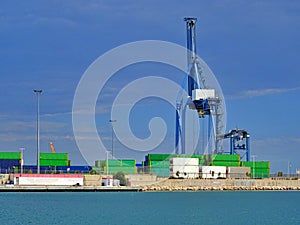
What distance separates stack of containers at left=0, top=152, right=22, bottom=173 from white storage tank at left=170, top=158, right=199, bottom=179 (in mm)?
24048

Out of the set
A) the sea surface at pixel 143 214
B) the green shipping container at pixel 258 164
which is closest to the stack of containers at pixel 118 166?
the green shipping container at pixel 258 164

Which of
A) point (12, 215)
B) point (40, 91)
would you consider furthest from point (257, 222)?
point (40, 91)

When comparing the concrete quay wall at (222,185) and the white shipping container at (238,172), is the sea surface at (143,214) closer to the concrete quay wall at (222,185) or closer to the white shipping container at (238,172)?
the concrete quay wall at (222,185)

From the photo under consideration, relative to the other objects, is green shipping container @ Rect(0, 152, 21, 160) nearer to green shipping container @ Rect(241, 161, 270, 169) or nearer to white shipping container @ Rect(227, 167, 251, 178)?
white shipping container @ Rect(227, 167, 251, 178)

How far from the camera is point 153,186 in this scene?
4013 inches

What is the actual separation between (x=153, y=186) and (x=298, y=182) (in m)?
28.8

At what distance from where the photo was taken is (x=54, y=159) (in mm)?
115562

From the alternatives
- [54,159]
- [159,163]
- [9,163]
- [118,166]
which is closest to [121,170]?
[118,166]

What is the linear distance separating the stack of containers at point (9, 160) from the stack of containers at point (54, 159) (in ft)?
12.3

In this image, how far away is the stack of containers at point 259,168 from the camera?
4747 inches

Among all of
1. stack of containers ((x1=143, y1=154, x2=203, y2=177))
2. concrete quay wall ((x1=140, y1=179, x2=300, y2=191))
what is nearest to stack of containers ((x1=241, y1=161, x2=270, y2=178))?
concrete quay wall ((x1=140, y1=179, x2=300, y2=191))

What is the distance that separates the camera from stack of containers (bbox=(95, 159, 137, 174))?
109869 mm

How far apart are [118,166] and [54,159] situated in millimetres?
10874

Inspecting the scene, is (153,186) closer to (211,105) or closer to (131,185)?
(131,185)
